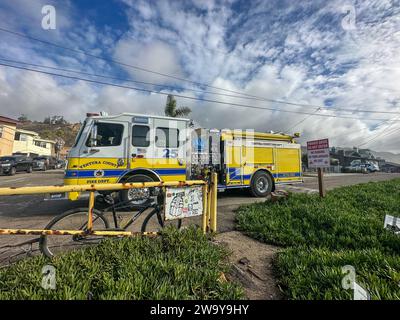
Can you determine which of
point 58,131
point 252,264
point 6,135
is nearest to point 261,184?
point 252,264

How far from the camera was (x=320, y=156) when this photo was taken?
6637mm

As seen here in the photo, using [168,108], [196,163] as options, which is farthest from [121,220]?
[168,108]

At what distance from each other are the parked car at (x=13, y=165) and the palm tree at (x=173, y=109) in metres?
14.9

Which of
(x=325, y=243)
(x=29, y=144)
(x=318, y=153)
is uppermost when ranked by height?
(x=29, y=144)

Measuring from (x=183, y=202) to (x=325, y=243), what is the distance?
101 inches

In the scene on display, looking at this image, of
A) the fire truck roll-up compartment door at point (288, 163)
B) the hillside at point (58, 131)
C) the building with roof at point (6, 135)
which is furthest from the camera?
the hillside at point (58, 131)

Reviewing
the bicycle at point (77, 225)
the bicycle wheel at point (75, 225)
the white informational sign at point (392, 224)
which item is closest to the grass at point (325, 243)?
the white informational sign at point (392, 224)

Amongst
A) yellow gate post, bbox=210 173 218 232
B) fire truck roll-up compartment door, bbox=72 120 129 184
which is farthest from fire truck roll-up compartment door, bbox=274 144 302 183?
fire truck roll-up compartment door, bbox=72 120 129 184

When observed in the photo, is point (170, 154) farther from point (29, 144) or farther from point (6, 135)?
point (29, 144)

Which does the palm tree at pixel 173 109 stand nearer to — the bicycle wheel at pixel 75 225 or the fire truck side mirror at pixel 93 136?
the fire truck side mirror at pixel 93 136

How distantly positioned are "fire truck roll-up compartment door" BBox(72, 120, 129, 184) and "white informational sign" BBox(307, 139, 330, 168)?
6.26 meters

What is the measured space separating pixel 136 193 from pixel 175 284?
385 centimetres

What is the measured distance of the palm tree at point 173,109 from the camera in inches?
687
